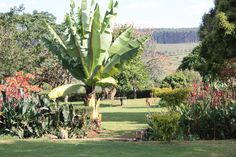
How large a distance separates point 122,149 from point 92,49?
22.0 ft

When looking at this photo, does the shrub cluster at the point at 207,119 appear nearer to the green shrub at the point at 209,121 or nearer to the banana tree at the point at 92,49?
the green shrub at the point at 209,121

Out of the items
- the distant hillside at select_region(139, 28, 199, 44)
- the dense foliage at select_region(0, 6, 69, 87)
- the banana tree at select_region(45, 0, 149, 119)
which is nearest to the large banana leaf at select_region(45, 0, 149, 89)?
the banana tree at select_region(45, 0, 149, 119)

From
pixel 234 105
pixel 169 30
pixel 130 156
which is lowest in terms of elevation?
pixel 130 156

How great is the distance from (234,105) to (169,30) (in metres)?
171

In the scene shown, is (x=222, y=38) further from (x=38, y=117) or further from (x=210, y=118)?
(x=38, y=117)

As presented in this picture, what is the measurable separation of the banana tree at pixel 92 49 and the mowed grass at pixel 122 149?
5315 millimetres

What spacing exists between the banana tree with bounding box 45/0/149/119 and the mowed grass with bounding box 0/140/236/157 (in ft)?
17.4

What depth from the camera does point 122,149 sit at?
1014 cm

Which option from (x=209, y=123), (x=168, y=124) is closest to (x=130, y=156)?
(x=168, y=124)

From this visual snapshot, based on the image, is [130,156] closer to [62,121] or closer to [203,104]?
[203,104]

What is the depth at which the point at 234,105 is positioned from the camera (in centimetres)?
1299

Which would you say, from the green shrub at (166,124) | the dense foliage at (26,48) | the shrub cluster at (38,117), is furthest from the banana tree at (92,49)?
the dense foliage at (26,48)

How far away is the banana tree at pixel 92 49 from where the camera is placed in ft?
53.4

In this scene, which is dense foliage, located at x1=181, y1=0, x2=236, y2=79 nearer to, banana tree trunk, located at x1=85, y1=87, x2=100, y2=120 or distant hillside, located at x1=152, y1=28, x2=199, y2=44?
banana tree trunk, located at x1=85, y1=87, x2=100, y2=120
